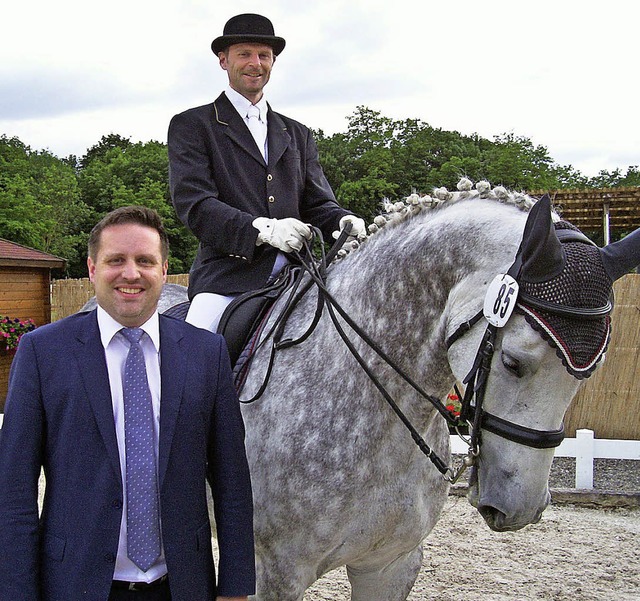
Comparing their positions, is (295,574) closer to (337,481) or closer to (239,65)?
(337,481)

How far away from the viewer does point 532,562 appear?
17.3 feet

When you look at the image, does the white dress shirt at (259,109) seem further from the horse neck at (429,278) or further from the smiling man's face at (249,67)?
the horse neck at (429,278)

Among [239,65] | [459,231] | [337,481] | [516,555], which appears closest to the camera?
[459,231]

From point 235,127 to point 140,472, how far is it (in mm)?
1858

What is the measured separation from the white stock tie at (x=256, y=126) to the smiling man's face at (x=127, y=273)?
4.57 feet

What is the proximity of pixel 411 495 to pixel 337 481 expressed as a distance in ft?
1.01

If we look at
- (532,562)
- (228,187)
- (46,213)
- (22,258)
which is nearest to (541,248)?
(228,187)

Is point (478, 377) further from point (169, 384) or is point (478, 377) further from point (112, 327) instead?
point (112, 327)

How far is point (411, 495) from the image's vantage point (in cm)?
268

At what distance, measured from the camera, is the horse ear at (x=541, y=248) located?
2033mm

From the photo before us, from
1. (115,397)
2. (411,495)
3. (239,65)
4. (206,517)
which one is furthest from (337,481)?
(239,65)

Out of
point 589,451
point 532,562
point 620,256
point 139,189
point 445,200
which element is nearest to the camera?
point 620,256

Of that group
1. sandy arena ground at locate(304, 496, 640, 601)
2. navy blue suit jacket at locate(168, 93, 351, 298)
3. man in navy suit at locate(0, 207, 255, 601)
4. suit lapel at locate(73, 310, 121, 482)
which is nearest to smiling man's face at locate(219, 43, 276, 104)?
navy blue suit jacket at locate(168, 93, 351, 298)

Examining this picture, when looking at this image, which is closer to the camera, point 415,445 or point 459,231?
point 459,231
